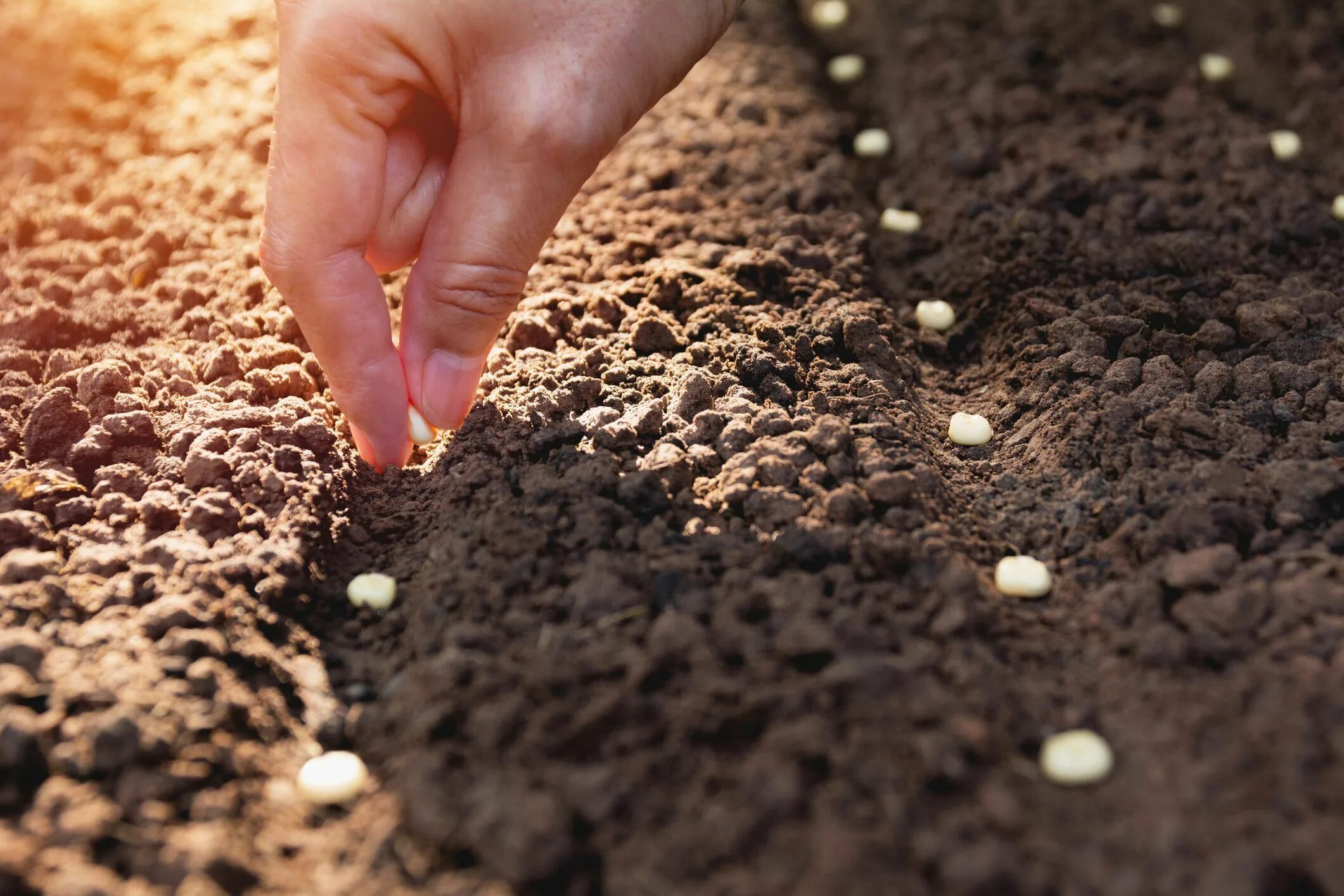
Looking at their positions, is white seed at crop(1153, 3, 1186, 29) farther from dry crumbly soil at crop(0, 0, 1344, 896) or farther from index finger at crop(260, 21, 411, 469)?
index finger at crop(260, 21, 411, 469)

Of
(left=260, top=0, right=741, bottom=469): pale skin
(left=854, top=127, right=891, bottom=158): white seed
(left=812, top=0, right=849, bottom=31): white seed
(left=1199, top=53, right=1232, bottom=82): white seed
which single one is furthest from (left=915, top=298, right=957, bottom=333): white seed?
(left=812, top=0, right=849, bottom=31): white seed

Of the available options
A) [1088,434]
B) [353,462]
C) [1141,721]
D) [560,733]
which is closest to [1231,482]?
[1088,434]

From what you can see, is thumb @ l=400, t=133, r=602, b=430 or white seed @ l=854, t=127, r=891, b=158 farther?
white seed @ l=854, t=127, r=891, b=158

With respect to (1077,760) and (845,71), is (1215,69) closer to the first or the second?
(845,71)

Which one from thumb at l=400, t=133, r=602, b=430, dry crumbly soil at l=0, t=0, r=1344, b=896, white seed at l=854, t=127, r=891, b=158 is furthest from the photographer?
white seed at l=854, t=127, r=891, b=158

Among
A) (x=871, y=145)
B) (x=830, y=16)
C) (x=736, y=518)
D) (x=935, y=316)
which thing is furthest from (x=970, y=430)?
(x=830, y=16)

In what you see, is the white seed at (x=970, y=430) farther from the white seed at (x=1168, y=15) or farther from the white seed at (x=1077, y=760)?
the white seed at (x=1168, y=15)

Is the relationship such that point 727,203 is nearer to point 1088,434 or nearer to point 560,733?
point 1088,434
